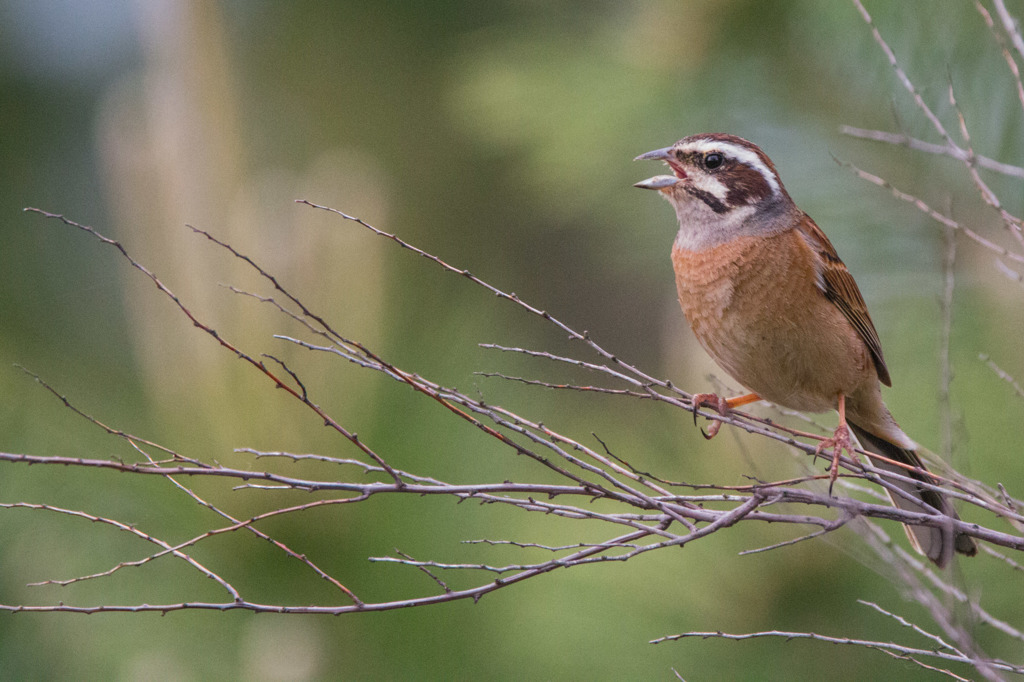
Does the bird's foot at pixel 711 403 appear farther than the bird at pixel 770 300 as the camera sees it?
Yes

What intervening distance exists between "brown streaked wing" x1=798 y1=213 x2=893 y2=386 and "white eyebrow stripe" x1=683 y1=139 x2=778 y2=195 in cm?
22

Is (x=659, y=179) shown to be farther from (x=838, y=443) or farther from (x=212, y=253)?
(x=212, y=253)

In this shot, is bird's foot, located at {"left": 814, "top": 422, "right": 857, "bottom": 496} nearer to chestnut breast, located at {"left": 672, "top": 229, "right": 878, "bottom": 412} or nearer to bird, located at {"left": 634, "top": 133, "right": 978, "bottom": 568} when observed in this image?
bird, located at {"left": 634, "top": 133, "right": 978, "bottom": 568}

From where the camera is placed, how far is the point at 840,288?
411cm

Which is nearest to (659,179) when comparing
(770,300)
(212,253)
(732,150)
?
(732,150)

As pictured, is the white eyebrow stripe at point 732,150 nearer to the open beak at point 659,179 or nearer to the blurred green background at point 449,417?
the open beak at point 659,179

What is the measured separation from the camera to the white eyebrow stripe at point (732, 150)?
414cm

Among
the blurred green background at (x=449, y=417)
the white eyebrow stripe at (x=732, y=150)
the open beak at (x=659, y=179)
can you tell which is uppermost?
the white eyebrow stripe at (x=732, y=150)

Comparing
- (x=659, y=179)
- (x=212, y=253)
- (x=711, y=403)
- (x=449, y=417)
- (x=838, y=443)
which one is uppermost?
(x=659, y=179)

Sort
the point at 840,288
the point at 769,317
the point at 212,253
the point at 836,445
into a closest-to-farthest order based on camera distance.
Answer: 1. the point at 836,445
2. the point at 769,317
3. the point at 840,288
4. the point at 212,253

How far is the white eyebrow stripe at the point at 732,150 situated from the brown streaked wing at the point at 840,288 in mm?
216

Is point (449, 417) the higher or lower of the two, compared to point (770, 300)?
lower

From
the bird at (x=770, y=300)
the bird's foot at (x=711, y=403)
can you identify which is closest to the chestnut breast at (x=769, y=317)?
the bird at (x=770, y=300)

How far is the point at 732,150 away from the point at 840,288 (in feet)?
2.06
